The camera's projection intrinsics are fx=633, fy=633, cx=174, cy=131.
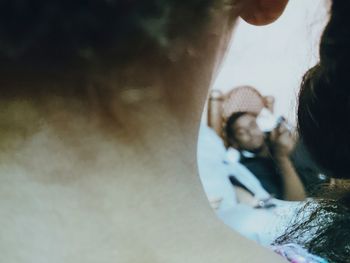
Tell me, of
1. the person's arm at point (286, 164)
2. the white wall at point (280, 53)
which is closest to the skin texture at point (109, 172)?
the white wall at point (280, 53)

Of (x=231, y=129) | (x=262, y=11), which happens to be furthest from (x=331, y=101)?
(x=231, y=129)

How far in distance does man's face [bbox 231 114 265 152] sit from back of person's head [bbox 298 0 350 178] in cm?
28

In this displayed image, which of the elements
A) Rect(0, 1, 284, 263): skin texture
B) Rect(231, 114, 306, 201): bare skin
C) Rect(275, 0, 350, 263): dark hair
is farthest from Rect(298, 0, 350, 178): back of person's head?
Rect(0, 1, 284, 263): skin texture

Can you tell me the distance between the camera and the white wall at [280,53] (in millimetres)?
774

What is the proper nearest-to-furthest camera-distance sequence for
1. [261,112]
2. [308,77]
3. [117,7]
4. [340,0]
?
1. [117,7]
2. [340,0]
3. [308,77]
4. [261,112]

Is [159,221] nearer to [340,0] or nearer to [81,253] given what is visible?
[81,253]

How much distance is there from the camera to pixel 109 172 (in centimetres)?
57

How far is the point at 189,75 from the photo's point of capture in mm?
598

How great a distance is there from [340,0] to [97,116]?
33 centimetres

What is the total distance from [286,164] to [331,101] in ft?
0.87

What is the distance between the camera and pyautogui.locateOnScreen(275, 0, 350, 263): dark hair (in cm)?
77

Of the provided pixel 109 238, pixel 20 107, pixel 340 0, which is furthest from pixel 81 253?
pixel 340 0

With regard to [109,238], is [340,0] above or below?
above

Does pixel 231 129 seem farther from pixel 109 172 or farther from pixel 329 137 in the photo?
pixel 109 172
